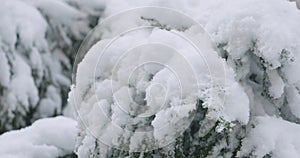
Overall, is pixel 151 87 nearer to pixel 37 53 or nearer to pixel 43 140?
pixel 43 140

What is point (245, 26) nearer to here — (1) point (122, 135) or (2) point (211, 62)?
(2) point (211, 62)

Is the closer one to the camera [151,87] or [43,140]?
[151,87]

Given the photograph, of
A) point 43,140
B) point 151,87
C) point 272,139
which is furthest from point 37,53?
point 272,139

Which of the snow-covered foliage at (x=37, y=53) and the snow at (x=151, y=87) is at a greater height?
the snow at (x=151, y=87)

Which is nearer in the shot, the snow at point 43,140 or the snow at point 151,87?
the snow at point 151,87

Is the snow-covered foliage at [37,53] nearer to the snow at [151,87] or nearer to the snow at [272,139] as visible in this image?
the snow at [151,87]

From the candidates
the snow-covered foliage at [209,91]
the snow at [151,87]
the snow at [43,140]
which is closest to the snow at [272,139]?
the snow-covered foliage at [209,91]
